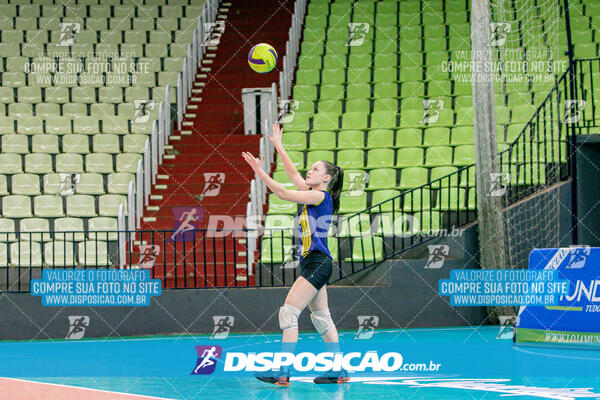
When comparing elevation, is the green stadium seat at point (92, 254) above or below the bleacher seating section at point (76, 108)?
below

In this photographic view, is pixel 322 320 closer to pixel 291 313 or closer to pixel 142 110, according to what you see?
pixel 291 313

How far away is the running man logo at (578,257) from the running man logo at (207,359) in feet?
13.2

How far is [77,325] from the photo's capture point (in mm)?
12797

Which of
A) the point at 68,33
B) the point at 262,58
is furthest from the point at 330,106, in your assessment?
the point at 262,58

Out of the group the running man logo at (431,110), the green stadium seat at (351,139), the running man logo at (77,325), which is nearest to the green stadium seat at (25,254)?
the running man logo at (77,325)

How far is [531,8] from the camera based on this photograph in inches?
732

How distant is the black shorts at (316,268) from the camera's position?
7328 millimetres

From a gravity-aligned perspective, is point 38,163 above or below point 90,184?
above

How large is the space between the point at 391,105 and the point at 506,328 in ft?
20.6

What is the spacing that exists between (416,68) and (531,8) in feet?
8.91

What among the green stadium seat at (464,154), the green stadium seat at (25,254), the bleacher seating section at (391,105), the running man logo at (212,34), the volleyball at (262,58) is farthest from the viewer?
the running man logo at (212,34)

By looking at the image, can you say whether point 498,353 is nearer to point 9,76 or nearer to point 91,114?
point 91,114

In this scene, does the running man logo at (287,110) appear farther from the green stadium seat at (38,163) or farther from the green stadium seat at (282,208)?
the green stadium seat at (38,163)

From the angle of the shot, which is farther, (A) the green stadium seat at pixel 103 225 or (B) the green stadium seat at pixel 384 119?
(B) the green stadium seat at pixel 384 119
